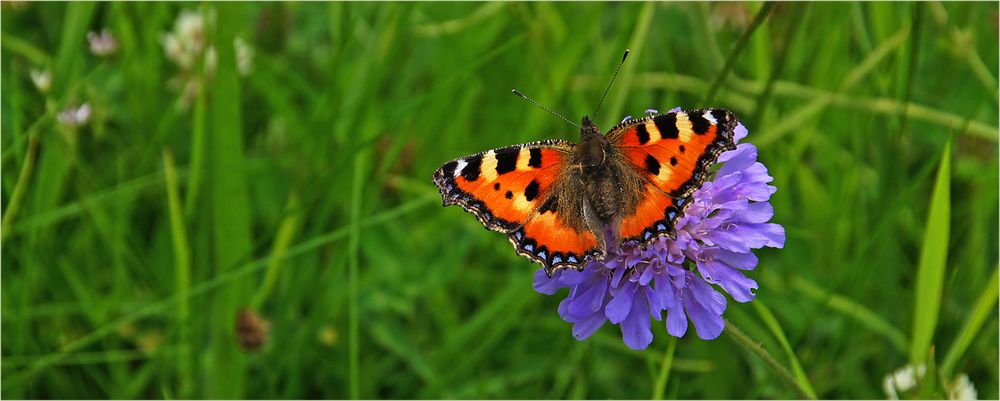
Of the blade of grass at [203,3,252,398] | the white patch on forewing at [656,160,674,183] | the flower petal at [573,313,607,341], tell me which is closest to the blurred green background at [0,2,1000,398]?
the blade of grass at [203,3,252,398]

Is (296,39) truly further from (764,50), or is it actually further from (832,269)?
(832,269)

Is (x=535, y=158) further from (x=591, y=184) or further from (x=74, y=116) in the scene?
(x=74, y=116)

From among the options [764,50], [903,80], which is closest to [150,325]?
[764,50]

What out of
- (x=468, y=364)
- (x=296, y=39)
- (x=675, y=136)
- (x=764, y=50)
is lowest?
(x=468, y=364)

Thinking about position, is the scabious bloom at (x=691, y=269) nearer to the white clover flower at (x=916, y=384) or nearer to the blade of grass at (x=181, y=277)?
the white clover flower at (x=916, y=384)

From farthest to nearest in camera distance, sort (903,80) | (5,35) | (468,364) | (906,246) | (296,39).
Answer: (296,39) → (5,35) → (906,246) → (903,80) → (468,364)

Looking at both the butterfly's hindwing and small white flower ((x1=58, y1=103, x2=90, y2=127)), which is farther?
small white flower ((x1=58, y1=103, x2=90, y2=127))

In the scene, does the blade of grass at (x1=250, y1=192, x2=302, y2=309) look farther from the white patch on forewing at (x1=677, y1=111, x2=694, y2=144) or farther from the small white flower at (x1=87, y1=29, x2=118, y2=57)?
the white patch on forewing at (x1=677, y1=111, x2=694, y2=144)

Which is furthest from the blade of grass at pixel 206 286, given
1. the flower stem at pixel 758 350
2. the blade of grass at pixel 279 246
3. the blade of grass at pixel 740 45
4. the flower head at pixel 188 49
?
the flower head at pixel 188 49
